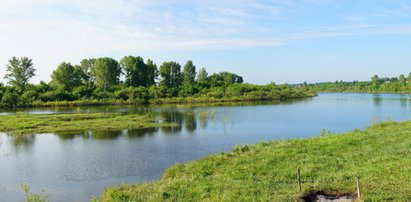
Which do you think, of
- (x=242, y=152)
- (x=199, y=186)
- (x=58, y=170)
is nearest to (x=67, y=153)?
(x=58, y=170)

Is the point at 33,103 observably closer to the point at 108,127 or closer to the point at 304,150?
the point at 108,127

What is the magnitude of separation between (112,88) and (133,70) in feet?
34.2

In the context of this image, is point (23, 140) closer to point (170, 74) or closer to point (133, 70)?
point (133, 70)

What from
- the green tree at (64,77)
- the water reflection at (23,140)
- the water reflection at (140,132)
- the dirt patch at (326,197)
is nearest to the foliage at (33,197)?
the dirt patch at (326,197)

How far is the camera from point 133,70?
110375mm

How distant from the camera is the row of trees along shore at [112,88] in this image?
9006 centimetres

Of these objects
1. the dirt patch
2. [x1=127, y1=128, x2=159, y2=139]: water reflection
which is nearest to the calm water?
[x1=127, y1=128, x2=159, y2=139]: water reflection

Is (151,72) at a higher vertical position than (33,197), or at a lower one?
higher

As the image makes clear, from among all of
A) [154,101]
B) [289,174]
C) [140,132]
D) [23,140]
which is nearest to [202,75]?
[154,101]

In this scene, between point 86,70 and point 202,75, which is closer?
point 86,70

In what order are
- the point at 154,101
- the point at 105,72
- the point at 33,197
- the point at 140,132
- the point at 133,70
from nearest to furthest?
the point at 33,197 → the point at 140,132 → the point at 154,101 → the point at 105,72 → the point at 133,70

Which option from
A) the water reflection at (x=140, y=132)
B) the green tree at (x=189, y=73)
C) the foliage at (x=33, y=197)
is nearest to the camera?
the foliage at (x=33, y=197)

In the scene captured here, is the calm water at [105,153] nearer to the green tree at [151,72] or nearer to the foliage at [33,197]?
the foliage at [33,197]

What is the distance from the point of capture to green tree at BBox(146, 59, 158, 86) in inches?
4554
